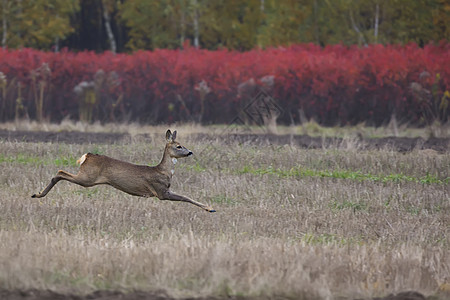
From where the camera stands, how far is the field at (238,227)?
7.81m

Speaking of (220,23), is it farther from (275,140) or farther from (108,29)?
(275,140)

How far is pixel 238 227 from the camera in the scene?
10602 millimetres

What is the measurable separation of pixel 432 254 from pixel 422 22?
2536 cm

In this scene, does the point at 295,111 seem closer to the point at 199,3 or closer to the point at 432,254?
the point at 199,3

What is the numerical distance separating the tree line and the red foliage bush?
14.4 ft

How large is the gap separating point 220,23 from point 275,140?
19.9m

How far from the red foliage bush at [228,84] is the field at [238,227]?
9870 millimetres

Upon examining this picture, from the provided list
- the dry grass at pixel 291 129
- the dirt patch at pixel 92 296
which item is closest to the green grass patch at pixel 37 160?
the dry grass at pixel 291 129

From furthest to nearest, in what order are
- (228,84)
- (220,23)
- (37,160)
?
(220,23) < (228,84) < (37,160)

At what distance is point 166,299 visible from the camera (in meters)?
7.41

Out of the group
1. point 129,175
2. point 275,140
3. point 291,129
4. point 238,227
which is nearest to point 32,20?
point 291,129

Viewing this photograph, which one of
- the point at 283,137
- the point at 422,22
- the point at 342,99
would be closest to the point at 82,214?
the point at 283,137

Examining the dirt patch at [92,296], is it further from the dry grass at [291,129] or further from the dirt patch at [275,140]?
the dry grass at [291,129]

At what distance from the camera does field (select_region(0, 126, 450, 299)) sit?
7809 millimetres
